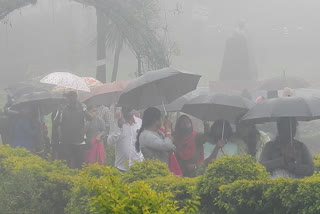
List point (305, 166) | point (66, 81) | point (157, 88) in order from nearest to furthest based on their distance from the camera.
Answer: point (305, 166)
point (157, 88)
point (66, 81)

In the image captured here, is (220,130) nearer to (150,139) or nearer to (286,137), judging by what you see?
(150,139)

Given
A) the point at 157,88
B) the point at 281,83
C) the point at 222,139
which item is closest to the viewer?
the point at 222,139

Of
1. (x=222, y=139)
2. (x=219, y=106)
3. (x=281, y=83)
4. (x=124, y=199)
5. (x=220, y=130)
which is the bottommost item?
(x=281, y=83)

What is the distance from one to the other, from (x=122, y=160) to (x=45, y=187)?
1395 millimetres

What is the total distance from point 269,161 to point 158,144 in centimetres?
142

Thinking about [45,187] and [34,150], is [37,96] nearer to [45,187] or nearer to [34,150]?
[34,150]

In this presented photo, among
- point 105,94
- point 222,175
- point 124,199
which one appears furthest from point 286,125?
point 105,94

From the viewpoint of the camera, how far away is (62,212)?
272 inches

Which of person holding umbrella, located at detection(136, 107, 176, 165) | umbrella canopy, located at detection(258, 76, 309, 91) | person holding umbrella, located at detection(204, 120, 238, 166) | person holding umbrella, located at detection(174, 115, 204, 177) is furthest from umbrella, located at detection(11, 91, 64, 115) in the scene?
umbrella canopy, located at detection(258, 76, 309, 91)

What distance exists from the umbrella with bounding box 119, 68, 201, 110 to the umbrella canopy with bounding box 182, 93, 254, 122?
43 centimetres

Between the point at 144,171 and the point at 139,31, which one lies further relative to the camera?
the point at 139,31

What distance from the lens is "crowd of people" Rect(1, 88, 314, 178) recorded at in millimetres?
6148

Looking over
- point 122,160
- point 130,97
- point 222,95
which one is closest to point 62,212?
point 122,160

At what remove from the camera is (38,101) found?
9703 millimetres
